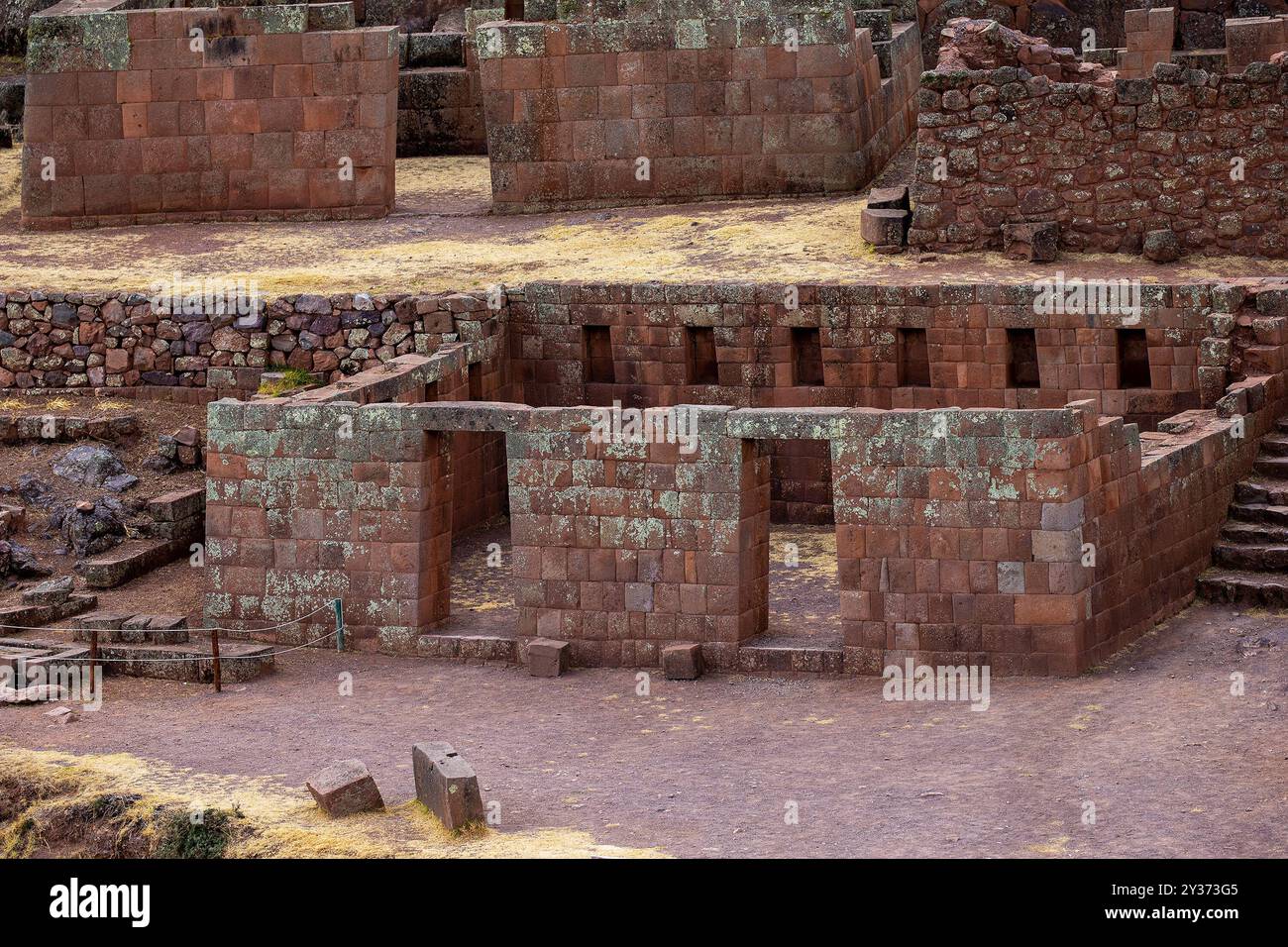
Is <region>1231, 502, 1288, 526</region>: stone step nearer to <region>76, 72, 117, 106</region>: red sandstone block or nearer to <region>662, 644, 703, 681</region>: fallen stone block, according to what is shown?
<region>662, 644, 703, 681</region>: fallen stone block

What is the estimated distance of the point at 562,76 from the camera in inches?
1351

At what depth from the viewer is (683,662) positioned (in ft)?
82.4

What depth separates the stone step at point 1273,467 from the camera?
27.4 m

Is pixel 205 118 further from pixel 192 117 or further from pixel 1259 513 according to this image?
pixel 1259 513

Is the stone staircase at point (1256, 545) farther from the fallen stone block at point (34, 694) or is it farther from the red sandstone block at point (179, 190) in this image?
the red sandstone block at point (179, 190)

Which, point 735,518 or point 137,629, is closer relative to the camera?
point 735,518

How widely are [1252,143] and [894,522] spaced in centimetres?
773

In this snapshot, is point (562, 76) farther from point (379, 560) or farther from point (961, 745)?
point (961, 745)

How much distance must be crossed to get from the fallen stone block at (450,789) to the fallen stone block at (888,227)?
11.8m

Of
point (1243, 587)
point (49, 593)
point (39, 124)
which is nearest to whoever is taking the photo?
point (1243, 587)

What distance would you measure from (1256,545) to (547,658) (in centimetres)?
700

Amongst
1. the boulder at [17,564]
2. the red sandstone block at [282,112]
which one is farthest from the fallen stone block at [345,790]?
the red sandstone block at [282,112]

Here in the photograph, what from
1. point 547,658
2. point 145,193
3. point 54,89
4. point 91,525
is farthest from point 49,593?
point 54,89
